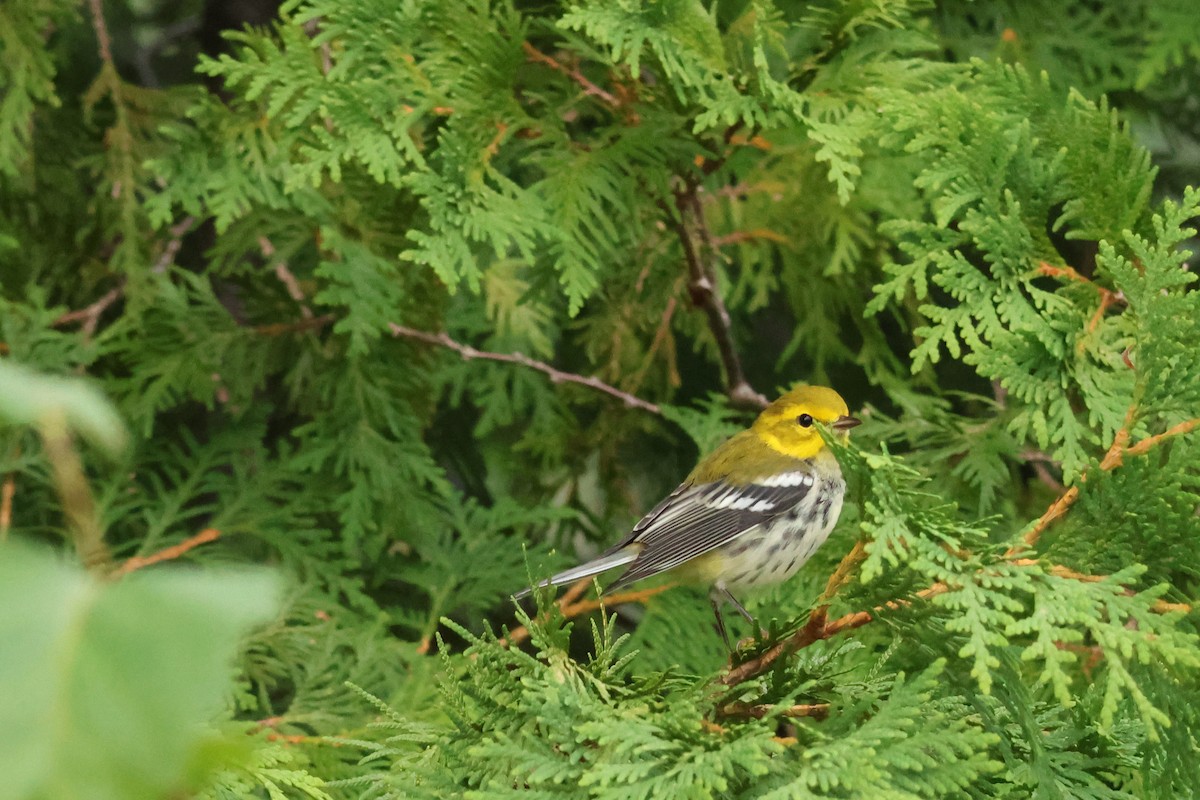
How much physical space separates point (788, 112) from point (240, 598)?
3.83 ft

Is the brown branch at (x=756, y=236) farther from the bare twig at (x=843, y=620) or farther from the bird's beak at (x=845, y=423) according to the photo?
the bare twig at (x=843, y=620)

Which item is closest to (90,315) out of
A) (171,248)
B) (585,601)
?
(171,248)

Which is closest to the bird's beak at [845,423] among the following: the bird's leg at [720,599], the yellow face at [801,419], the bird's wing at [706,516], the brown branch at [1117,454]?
the yellow face at [801,419]

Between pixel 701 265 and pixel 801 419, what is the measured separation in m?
0.27

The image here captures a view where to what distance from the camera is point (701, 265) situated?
5.23 feet

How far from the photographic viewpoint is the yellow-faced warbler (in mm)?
1525

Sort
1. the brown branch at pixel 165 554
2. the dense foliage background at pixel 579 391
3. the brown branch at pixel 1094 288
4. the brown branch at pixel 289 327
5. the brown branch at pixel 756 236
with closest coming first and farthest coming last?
the dense foliage background at pixel 579 391, the brown branch at pixel 1094 288, the brown branch at pixel 165 554, the brown branch at pixel 289 327, the brown branch at pixel 756 236

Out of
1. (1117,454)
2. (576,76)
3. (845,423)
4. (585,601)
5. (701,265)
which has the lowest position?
(585,601)

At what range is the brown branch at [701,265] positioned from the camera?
1.56 meters

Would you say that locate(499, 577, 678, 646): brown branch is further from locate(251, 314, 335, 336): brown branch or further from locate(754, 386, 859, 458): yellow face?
locate(251, 314, 335, 336): brown branch

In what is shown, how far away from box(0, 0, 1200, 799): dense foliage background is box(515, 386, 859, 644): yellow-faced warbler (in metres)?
0.07

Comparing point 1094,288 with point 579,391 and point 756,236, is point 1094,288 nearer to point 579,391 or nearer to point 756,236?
point 756,236

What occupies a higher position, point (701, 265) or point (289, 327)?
point (701, 265)

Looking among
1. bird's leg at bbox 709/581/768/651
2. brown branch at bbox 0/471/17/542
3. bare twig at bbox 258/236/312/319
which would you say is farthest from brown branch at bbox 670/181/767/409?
brown branch at bbox 0/471/17/542
